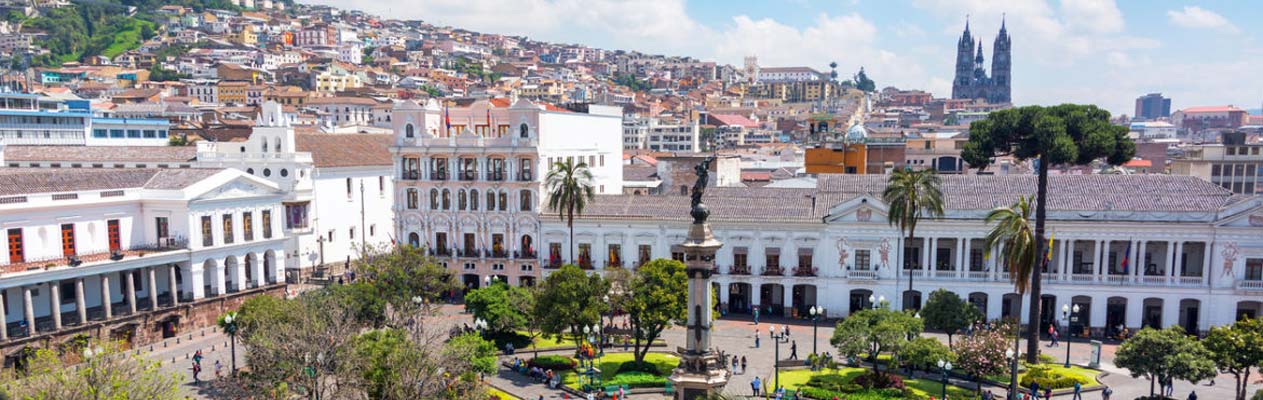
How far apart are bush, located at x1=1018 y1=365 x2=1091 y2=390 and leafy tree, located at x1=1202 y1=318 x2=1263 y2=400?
537 cm

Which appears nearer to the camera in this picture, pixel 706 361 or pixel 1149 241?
pixel 706 361

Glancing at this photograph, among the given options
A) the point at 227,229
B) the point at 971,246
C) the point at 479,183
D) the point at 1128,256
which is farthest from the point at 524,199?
the point at 1128,256

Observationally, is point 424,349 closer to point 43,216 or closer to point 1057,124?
point 43,216

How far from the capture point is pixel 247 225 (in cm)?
5309

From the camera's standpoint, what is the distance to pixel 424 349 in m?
29.2

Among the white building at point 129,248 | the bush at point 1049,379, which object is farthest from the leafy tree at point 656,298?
the white building at point 129,248

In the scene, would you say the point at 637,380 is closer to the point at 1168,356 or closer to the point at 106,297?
the point at 1168,356

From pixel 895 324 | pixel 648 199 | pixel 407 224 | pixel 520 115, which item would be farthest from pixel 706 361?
pixel 407 224

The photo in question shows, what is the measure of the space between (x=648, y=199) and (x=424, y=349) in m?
26.9

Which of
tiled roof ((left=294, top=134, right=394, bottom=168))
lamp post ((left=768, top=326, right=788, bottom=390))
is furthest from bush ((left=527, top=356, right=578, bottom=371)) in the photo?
tiled roof ((left=294, top=134, right=394, bottom=168))

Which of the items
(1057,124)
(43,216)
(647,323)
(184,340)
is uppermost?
(1057,124)

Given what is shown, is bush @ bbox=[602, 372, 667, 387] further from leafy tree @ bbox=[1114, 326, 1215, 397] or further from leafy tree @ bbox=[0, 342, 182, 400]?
leafy tree @ bbox=[1114, 326, 1215, 397]

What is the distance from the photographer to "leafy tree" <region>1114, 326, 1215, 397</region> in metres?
31.5

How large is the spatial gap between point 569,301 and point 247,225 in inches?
982
